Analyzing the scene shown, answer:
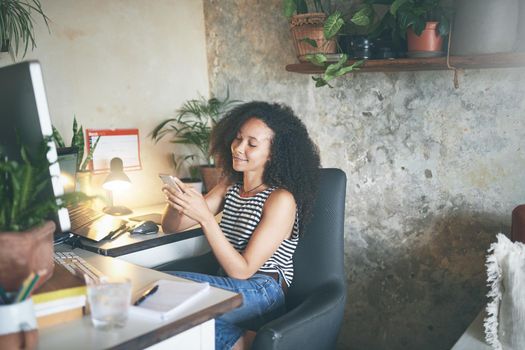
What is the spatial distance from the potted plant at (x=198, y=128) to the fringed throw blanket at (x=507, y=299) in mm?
1536

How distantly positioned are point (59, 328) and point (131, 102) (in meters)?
1.76

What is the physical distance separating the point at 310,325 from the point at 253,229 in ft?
1.49

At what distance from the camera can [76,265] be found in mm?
1498

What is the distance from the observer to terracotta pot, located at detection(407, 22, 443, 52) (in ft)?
6.23

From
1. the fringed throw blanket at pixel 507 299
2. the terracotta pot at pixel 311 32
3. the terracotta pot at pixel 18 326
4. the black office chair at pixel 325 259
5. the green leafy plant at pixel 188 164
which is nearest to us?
the terracotta pot at pixel 18 326

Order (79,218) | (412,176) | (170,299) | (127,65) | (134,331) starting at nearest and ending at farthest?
(134,331), (170,299), (79,218), (412,176), (127,65)

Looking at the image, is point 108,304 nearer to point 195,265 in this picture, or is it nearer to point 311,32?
point 195,265

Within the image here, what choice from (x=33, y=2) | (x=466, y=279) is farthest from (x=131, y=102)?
(x=466, y=279)

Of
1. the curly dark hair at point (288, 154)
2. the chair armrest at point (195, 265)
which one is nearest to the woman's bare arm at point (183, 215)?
the chair armrest at point (195, 265)

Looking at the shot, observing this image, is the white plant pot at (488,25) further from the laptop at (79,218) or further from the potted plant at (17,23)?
the potted plant at (17,23)

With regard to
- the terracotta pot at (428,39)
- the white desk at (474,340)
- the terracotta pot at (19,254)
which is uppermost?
the terracotta pot at (428,39)

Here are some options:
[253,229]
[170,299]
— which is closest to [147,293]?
[170,299]

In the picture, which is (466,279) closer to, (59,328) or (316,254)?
(316,254)

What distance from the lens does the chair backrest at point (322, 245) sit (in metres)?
1.87
